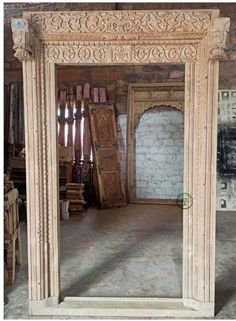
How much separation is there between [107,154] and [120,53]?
4.26 m

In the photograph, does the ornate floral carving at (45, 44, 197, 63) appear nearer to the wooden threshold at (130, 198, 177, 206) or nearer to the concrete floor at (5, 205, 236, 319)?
the concrete floor at (5, 205, 236, 319)

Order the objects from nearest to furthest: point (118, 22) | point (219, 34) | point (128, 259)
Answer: point (219, 34) → point (118, 22) → point (128, 259)

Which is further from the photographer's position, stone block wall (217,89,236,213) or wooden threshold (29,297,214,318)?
stone block wall (217,89,236,213)

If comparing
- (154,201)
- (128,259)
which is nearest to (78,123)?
(154,201)

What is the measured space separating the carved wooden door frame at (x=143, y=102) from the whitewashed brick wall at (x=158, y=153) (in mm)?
104

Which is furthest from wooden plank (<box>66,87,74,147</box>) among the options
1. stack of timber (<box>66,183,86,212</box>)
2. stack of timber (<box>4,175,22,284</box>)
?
stack of timber (<box>4,175,22,284</box>)

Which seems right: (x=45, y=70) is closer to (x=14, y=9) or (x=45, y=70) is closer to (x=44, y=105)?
(x=44, y=105)

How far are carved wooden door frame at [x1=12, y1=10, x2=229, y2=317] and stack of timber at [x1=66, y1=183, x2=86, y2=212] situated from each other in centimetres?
351

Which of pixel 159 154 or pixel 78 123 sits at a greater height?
pixel 78 123

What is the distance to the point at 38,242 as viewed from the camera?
2.77 m

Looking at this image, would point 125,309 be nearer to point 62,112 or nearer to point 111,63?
point 111,63

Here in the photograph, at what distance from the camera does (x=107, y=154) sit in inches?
Answer: 271

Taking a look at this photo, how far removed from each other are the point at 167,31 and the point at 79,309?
2243 millimetres

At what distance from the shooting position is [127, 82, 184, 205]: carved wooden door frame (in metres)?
6.94
